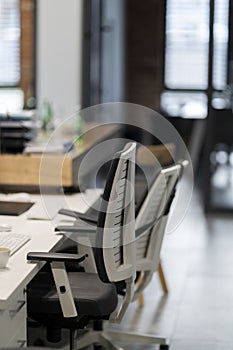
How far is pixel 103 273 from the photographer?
331 centimetres

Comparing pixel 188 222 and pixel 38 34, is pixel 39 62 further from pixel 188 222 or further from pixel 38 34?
pixel 188 222

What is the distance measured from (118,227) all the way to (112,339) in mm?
881

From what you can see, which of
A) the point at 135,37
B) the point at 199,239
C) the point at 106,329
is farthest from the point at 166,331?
the point at 135,37

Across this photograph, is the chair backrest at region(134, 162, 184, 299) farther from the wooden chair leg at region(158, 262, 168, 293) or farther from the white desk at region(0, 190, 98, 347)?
Answer: the wooden chair leg at region(158, 262, 168, 293)

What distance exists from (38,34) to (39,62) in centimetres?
23

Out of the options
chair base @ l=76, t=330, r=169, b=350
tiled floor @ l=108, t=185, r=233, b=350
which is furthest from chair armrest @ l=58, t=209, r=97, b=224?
tiled floor @ l=108, t=185, r=233, b=350

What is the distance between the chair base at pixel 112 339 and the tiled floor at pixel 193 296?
0.12 meters

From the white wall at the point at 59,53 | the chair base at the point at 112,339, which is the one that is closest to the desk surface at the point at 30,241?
the chair base at the point at 112,339

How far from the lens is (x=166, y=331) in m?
4.29

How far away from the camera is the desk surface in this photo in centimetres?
271

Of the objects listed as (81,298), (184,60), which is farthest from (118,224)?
Result: (184,60)

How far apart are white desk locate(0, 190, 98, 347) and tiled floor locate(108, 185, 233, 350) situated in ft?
3.29

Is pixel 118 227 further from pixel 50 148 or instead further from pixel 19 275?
pixel 50 148

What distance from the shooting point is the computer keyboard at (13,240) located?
3189 mm
